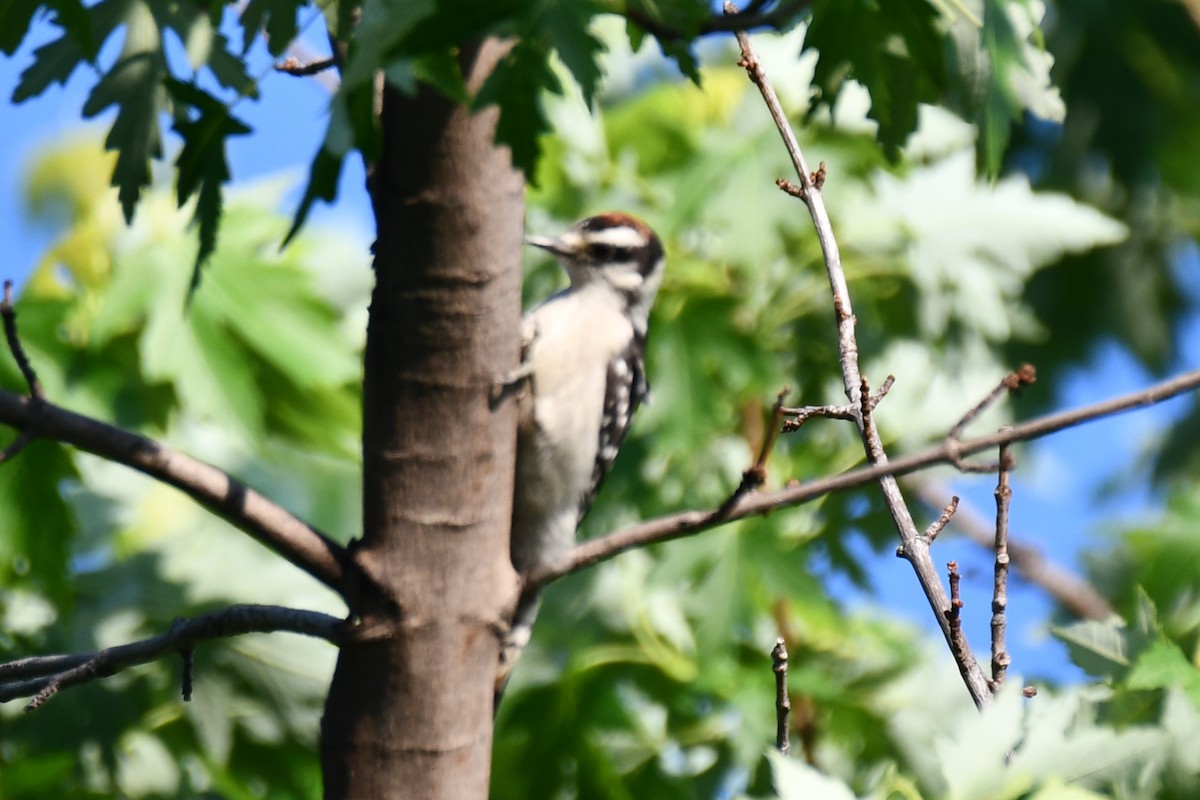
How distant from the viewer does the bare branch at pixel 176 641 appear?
2.37m

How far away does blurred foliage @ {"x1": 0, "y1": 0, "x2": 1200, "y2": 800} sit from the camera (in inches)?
154

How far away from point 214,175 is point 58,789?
1.70 metres

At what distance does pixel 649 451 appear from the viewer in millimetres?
4855

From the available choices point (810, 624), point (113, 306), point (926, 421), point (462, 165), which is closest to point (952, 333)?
point (926, 421)

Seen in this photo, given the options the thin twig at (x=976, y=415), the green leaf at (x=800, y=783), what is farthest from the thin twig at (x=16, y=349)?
the thin twig at (x=976, y=415)

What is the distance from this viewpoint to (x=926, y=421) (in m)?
5.35

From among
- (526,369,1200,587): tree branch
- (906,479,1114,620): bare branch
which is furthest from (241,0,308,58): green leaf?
(906,479,1114,620): bare branch

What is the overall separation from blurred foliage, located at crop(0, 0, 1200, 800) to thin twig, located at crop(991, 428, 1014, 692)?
1.17 ft

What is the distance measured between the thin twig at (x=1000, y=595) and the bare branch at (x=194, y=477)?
1056 millimetres

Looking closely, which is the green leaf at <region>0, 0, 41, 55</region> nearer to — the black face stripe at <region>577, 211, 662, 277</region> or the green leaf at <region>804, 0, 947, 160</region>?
the green leaf at <region>804, 0, 947, 160</region>

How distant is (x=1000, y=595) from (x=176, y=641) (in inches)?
52.7

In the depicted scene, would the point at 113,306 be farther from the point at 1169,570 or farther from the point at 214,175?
the point at 1169,570

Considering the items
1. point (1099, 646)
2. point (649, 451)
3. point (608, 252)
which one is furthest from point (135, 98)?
point (649, 451)

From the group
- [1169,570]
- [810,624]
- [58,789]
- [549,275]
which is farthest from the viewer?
[549,275]
